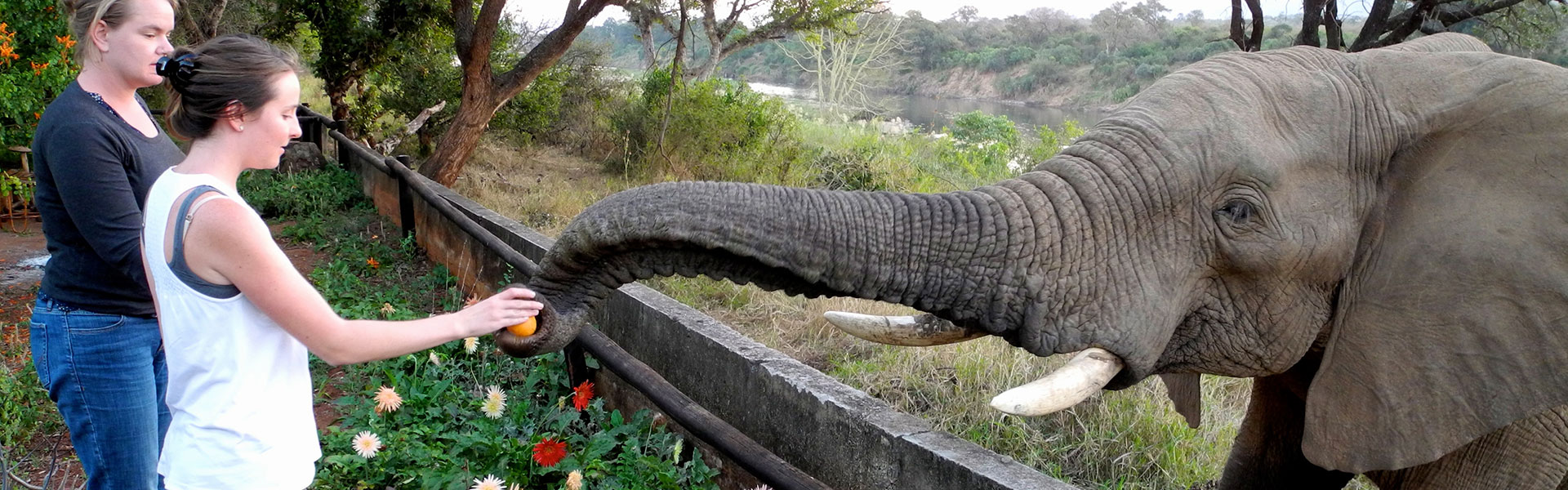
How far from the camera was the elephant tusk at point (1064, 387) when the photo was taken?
2.30 metres

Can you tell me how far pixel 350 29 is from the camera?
11672 mm

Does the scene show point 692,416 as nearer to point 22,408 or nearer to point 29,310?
point 22,408

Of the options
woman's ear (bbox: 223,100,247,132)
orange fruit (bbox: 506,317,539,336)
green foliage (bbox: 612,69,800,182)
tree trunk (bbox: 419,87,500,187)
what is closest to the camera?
woman's ear (bbox: 223,100,247,132)

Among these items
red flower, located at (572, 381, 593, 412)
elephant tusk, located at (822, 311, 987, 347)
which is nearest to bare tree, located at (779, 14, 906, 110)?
red flower, located at (572, 381, 593, 412)

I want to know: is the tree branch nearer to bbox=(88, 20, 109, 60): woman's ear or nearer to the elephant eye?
bbox=(88, 20, 109, 60): woman's ear

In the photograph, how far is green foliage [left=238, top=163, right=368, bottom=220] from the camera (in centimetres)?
998

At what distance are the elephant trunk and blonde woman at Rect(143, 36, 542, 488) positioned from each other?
293 millimetres

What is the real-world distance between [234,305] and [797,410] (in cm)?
223

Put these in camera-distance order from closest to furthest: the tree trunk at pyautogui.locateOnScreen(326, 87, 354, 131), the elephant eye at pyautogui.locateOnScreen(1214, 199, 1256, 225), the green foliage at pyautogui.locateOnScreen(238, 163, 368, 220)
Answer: the elephant eye at pyautogui.locateOnScreen(1214, 199, 1256, 225), the green foliage at pyautogui.locateOnScreen(238, 163, 368, 220), the tree trunk at pyautogui.locateOnScreen(326, 87, 354, 131)

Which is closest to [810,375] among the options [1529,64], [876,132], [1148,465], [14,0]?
[1148,465]

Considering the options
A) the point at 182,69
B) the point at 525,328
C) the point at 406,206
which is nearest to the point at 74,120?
the point at 182,69

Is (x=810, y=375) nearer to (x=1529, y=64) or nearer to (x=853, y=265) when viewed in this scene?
(x=853, y=265)

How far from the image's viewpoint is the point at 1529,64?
2.47 metres

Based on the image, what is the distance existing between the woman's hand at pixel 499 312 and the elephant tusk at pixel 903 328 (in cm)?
82
